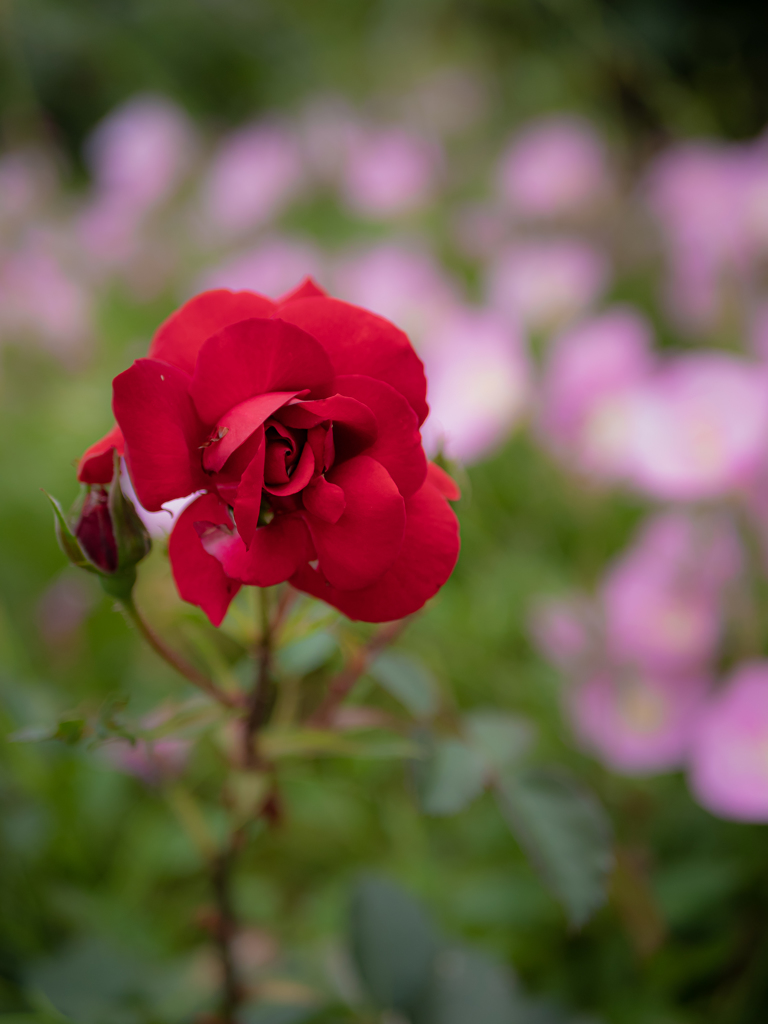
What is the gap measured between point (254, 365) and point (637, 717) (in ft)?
1.19

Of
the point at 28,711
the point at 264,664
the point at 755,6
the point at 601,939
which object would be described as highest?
the point at 755,6

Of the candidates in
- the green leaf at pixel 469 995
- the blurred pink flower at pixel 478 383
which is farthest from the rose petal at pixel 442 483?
the blurred pink flower at pixel 478 383

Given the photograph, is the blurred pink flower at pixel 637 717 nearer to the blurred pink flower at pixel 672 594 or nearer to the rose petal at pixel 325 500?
the blurred pink flower at pixel 672 594

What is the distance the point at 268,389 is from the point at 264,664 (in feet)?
0.30

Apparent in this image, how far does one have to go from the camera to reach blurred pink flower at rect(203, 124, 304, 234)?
1.07 meters

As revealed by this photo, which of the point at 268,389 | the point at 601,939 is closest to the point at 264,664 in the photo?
the point at 268,389

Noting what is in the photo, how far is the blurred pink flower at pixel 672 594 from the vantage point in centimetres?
50

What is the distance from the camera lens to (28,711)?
1.19 feet

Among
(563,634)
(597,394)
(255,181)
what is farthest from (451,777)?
(255,181)

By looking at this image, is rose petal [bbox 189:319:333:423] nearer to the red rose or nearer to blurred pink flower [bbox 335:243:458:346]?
the red rose

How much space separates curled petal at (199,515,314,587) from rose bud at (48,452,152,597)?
0.11ft

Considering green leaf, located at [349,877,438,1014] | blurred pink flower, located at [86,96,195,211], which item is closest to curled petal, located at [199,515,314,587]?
green leaf, located at [349,877,438,1014]

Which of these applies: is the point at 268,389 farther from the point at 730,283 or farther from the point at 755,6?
the point at 755,6

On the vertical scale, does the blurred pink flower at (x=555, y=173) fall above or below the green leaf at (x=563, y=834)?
above
